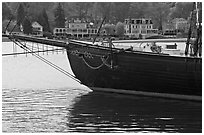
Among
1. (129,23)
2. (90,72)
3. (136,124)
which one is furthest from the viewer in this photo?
(129,23)

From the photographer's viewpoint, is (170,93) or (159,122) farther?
(170,93)

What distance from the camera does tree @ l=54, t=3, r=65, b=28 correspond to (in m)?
90.1

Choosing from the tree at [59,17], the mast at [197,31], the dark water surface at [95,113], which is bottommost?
the dark water surface at [95,113]

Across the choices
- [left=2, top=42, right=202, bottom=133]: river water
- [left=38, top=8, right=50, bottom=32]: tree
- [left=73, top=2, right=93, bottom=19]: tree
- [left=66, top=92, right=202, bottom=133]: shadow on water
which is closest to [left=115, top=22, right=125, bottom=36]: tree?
[left=73, top=2, right=93, bottom=19]: tree

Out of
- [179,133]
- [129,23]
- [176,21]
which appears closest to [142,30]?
[129,23]

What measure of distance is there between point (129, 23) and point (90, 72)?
76.1 metres

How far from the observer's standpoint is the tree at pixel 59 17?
90062 millimetres

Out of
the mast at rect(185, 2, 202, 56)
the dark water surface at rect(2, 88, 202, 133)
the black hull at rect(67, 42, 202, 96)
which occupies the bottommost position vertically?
the dark water surface at rect(2, 88, 202, 133)

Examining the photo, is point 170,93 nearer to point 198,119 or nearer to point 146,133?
point 198,119

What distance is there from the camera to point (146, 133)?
1124cm

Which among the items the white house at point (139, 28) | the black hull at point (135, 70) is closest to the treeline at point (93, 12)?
the white house at point (139, 28)

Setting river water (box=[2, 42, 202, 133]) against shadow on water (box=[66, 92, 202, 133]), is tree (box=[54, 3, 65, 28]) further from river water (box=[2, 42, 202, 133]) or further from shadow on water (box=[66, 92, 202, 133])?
shadow on water (box=[66, 92, 202, 133])

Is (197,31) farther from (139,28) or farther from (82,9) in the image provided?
(139,28)

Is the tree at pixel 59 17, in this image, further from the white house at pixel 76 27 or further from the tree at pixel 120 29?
the tree at pixel 120 29
